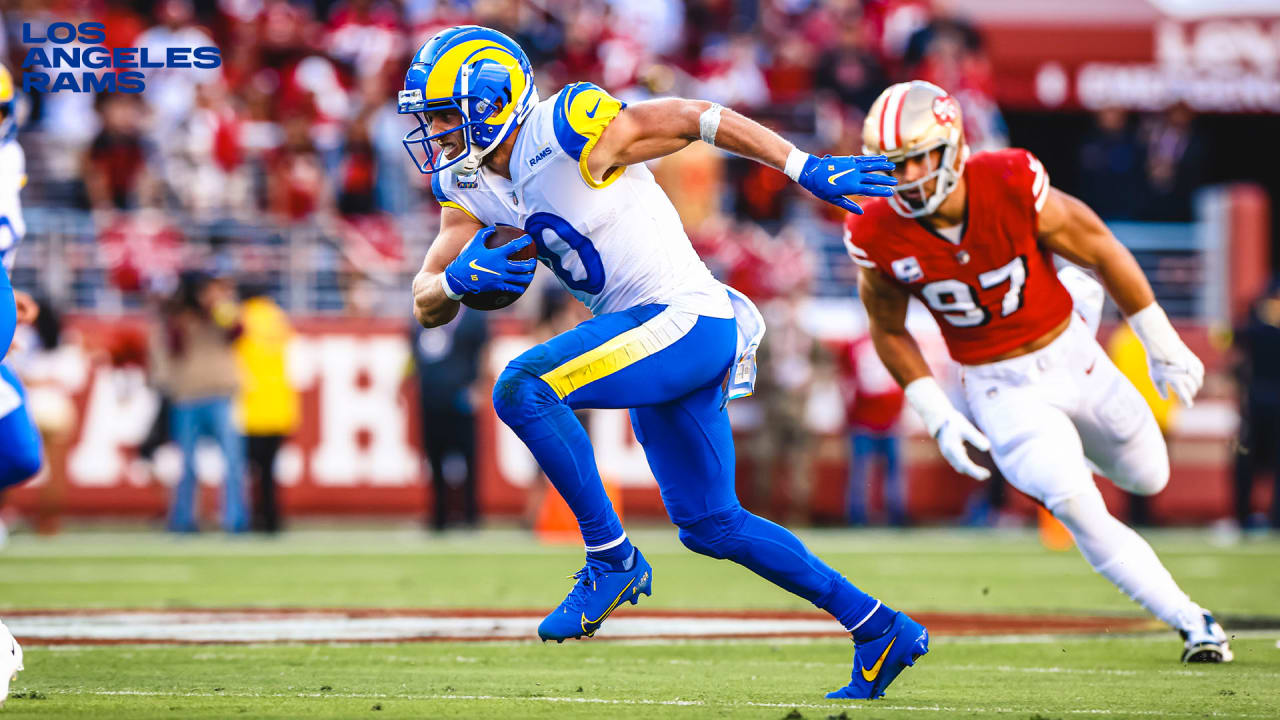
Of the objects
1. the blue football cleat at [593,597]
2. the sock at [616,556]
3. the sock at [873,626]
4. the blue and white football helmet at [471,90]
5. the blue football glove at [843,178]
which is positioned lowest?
the sock at [873,626]

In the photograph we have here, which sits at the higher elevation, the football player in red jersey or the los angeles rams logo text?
the los angeles rams logo text

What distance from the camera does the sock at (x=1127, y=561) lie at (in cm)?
618

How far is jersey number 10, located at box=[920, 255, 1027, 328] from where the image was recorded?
6320mm

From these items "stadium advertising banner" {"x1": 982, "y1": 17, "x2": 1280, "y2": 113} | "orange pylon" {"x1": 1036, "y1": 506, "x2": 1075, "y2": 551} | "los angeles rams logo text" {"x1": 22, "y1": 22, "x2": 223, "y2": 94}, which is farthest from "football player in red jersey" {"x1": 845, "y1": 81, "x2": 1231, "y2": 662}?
"stadium advertising banner" {"x1": 982, "y1": 17, "x2": 1280, "y2": 113}

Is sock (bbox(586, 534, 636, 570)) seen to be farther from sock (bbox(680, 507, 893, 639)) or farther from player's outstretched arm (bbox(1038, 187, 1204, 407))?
player's outstretched arm (bbox(1038, 187, 1204, 407))

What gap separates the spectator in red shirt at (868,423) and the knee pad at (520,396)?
949 centimetres

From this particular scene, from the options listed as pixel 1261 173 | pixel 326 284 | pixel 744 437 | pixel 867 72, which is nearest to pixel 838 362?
pixel 744 437

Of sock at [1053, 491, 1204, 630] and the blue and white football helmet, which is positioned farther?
sock at [1053, 491, 1204, 630]

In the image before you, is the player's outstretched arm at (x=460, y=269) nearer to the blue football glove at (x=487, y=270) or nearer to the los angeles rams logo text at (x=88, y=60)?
the blue football glove at (x=487, y=270)

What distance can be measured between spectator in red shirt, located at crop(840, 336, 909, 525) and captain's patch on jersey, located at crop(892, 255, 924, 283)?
800cm

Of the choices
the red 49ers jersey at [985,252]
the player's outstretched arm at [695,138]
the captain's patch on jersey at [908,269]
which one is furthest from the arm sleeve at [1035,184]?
the player's outstretched arm at [695,138]

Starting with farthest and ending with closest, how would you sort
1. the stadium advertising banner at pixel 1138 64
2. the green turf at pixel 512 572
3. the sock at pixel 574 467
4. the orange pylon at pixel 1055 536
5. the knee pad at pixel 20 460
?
the stadium advertising banner at pixel 1138 64 < the orange pylon at pixel 1055 536 < the green turf at pixel 512 572 < the knee pad at pixel 20 460 < the sock at pixel 574 467

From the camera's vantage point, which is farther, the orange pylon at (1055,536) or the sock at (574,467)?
the orange pylon at (1055,536)

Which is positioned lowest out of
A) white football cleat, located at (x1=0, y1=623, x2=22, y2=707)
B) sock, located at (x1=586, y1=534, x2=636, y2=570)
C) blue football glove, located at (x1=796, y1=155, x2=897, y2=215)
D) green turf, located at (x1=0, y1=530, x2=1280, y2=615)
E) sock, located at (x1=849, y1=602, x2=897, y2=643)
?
green turf, located at (x1=0, y1=530, x2=1280, y2=615)
